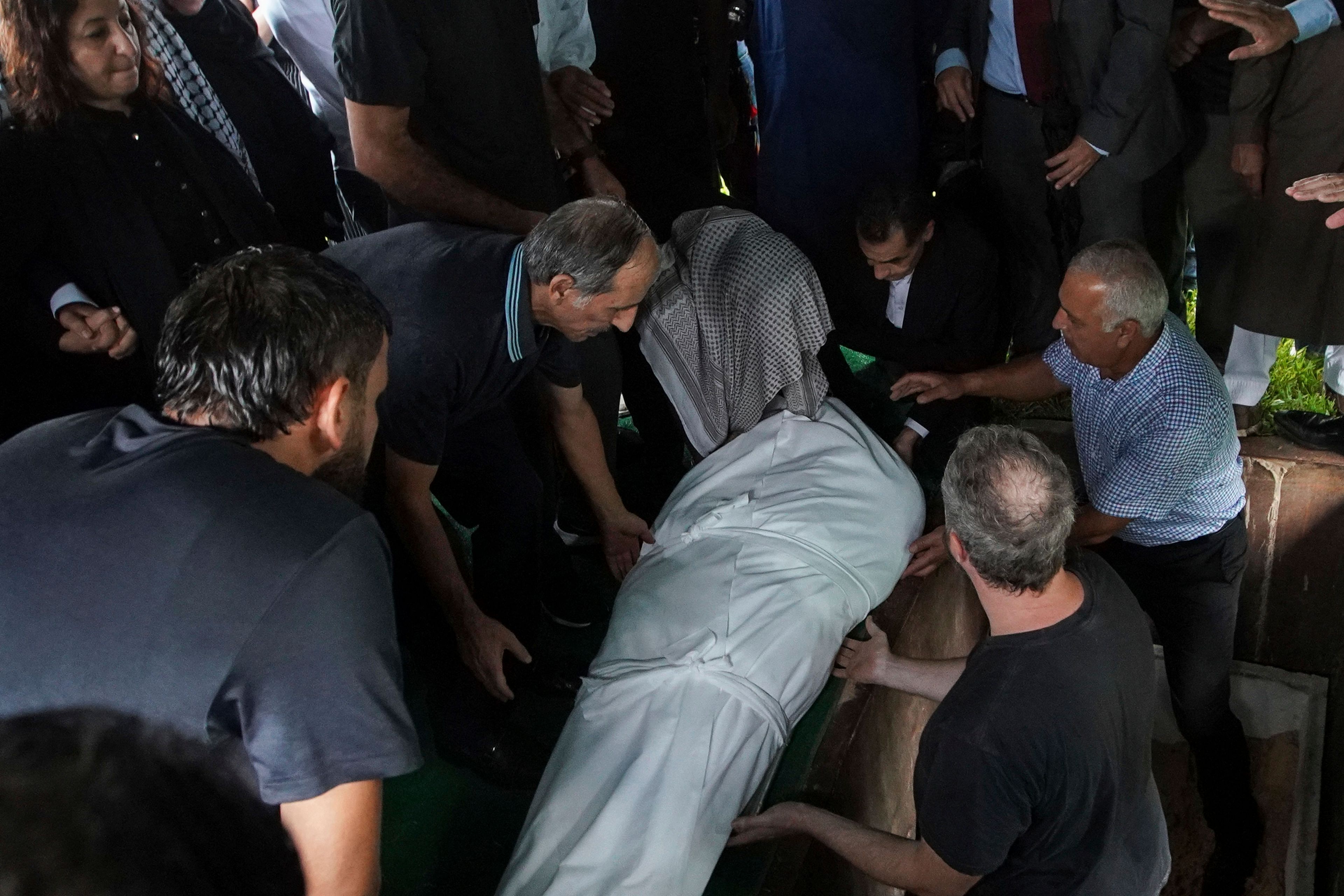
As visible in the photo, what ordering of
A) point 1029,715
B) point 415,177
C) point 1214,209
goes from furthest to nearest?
point 1214,209 → point 415,177 → point 1029,715

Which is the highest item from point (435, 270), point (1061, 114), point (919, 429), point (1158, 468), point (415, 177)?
point (415, 177)

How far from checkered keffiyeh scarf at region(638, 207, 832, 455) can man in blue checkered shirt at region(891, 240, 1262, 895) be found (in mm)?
413

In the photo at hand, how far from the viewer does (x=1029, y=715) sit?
177cm

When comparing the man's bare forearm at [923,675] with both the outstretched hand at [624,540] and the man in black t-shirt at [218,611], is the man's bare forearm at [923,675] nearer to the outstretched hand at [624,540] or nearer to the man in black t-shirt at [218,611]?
the outstretched hand at [624,540]

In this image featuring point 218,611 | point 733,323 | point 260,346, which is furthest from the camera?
point 733,323

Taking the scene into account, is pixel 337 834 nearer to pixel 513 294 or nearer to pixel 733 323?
pixel 513 294

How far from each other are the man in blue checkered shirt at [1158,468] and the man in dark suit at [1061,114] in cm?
60

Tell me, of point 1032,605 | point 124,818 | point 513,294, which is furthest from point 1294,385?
point 124,818

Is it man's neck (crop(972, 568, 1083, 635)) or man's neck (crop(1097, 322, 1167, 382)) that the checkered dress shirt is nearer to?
man's neck (crop(1097, 322, 1167, 382))

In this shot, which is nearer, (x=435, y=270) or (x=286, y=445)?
(x=286, y=445)

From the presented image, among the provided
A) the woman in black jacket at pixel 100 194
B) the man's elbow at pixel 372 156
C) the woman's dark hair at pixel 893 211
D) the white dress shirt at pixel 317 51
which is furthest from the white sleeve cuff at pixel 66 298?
the woman's dark hair at pixel 893 211

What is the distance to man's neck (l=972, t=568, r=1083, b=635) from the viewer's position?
187 cm

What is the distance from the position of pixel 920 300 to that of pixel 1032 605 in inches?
58.1

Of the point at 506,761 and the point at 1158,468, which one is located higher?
the point at 1158,468
